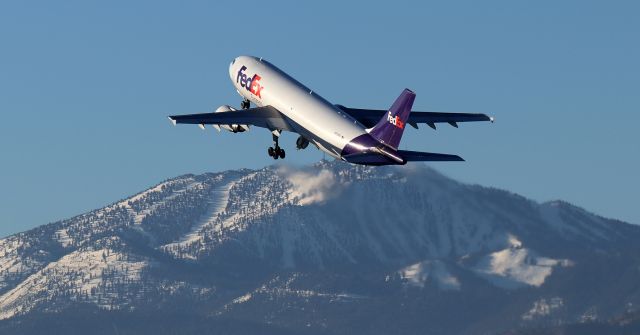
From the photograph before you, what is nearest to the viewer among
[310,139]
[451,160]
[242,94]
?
[451,160]

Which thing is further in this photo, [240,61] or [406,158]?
[240,61]

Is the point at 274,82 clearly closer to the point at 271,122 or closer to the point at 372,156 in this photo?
the point at 271,122

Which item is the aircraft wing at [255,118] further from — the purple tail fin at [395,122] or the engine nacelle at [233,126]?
the purple tail fin at [395,122]

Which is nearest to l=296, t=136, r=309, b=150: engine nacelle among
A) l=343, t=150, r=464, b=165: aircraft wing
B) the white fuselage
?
the white fuselage

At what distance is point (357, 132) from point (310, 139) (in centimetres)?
811

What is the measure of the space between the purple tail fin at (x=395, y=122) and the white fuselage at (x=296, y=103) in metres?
2.72

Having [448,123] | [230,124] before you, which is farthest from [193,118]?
[448,123]

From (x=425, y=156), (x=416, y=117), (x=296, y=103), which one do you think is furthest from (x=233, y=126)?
(x=425, y=156)

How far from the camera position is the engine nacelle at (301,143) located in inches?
6575

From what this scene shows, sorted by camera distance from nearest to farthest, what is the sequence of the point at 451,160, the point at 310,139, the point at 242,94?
the point at 451,160, the point at 310,139, the point at 242,94

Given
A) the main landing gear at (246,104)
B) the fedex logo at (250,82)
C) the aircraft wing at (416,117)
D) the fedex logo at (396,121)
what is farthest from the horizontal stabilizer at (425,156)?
the main landing gear at (246,104)

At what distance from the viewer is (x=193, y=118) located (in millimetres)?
163875

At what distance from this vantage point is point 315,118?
529 ft

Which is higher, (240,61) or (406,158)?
(240,61)
